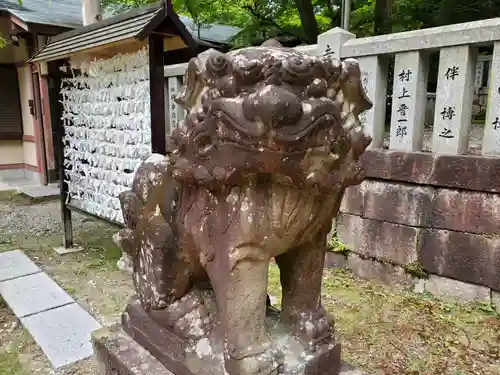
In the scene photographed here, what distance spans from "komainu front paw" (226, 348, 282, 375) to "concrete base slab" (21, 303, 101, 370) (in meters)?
1.70

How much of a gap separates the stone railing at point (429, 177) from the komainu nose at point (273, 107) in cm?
239

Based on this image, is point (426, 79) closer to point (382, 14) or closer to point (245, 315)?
point (245, 315)

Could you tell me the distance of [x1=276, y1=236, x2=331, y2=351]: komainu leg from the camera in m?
1.31

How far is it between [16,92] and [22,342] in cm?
788

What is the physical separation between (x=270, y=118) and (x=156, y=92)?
7.09ft

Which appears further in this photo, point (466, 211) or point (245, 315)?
point (466, 211)

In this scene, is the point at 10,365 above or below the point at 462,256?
below

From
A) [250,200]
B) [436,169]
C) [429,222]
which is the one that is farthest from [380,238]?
[250,200]

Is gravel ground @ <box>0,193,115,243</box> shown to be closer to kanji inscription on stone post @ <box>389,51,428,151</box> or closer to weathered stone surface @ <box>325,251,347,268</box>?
weathered stone surface @ <box>325,251,347,268</box>

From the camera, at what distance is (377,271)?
11.6 feet

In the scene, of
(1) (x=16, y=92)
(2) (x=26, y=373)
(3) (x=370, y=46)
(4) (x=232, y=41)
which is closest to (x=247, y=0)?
(4) (x=232, y=41)

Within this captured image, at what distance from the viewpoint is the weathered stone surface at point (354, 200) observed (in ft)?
11.8

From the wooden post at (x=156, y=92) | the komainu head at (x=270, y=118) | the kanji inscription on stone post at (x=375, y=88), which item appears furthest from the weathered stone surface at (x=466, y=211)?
the komainu head at (x=270, y=118)

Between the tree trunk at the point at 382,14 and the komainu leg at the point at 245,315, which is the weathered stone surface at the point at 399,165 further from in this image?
the tree trunk at the point at 382,14
